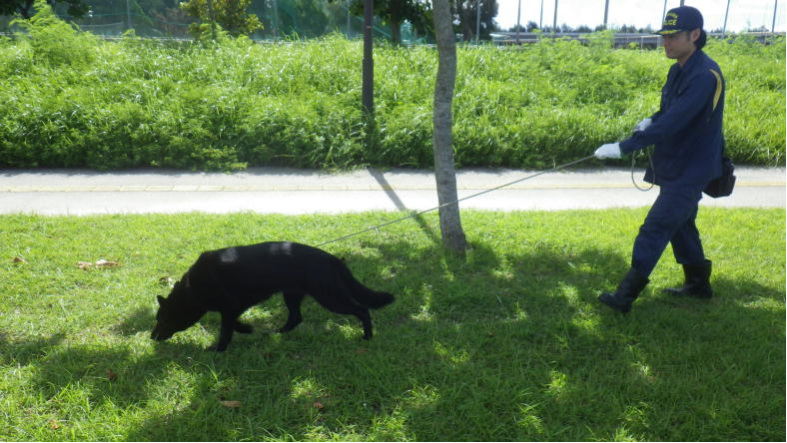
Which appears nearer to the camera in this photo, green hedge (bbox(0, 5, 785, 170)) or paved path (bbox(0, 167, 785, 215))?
paved path (bbox(0, 167, 785, 215))

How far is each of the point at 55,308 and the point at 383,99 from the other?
7514 millimetres

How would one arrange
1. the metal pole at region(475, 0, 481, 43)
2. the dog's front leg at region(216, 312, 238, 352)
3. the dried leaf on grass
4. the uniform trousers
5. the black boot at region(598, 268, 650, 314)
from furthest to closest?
the metal pole at region(475, 0, 481, 43) → the dried leaf on grass → the black boot at region(598, 268, 650, 314) → the uniform trousers → the dog's front leg at region(216, 312, 238, 352)

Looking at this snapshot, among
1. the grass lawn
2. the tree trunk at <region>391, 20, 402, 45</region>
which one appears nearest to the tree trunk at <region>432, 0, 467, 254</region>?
the grass lawn

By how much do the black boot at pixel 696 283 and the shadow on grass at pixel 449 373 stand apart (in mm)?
129

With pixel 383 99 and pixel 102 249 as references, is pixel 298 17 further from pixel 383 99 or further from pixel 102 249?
pixel 102 249

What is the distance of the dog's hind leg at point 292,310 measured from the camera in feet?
12.7

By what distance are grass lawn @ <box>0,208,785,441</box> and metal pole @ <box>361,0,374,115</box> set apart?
16.4ft

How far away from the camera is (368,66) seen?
9.99m

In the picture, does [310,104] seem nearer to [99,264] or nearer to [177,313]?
Answer: [99,264]

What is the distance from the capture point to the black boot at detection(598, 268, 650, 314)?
409cm

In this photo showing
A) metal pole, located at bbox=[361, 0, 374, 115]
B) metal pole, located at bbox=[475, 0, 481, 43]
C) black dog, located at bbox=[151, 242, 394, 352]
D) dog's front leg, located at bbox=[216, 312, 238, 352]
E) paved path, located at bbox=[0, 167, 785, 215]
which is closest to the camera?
black dog, located at bbox=[151, 242, 394, 352]

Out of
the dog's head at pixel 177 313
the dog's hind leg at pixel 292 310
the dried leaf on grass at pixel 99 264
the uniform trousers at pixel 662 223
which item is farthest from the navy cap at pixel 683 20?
the dried leaf on grass at pixel 99 264

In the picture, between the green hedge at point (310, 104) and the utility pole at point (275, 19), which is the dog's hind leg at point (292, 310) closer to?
the green hedge at point (310, 104)

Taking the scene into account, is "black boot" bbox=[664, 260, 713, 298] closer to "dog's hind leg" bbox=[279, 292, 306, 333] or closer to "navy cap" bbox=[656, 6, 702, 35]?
"navy cap" bbox=[656, 6, 702, 35]
